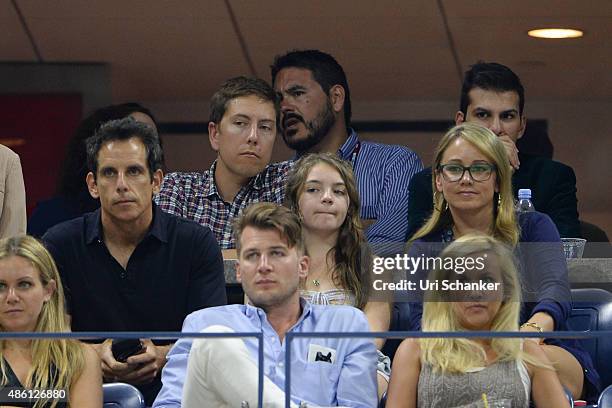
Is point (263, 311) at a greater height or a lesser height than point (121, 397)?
greater

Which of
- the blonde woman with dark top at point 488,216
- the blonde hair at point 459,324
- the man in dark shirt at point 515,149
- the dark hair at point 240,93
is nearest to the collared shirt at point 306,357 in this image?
the blonde hair at point 459,324

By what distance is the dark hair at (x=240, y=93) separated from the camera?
15.8 feet

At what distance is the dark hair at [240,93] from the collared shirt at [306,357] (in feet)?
3.58

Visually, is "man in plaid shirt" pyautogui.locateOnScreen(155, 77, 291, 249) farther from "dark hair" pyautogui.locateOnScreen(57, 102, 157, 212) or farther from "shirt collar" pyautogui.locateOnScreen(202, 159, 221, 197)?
"dark hair" pyautogui.locateOnScreen(57, 102, 157, 212)

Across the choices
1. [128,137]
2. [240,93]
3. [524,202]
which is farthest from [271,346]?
[240,93]

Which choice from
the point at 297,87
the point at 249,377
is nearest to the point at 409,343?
the point at 249,377

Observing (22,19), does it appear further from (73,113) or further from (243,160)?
(243,160)

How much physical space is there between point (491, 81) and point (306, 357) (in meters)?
1.70

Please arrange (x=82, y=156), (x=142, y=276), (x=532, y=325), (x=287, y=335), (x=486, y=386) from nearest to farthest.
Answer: (x=287, y=335)
(x=486, y=386)
(x=532, y=325)
(x=142, y=276)
(x=82, y=156)

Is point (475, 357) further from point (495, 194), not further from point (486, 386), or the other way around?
point (495, 194)

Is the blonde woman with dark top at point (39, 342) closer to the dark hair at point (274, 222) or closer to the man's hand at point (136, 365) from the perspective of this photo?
the man's hand at point (136, 365)

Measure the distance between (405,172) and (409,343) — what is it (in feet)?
4.70

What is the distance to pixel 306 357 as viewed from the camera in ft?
11.2

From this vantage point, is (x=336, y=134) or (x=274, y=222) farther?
(x=336, y=134)
